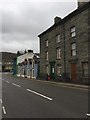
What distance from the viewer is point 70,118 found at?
30.4 ft

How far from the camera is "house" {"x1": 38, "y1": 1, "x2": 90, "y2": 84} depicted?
98.4 feet

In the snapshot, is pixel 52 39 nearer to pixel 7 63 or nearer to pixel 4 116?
pixel 4 116

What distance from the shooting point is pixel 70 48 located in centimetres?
3453

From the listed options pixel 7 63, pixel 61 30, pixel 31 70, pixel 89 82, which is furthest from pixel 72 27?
pixel 7 63

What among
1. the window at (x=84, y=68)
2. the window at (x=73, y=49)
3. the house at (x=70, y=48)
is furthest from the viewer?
the window at (x=73, y=49)

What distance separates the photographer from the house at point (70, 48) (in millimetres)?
30000

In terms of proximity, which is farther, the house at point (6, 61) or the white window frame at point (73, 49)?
the house at point (6, 61)

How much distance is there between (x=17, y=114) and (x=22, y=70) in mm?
64677

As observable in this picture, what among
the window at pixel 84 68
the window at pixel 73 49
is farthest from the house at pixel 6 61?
the window at pixel 84 68

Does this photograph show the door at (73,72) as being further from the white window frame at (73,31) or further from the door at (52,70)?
the door at (52,70)

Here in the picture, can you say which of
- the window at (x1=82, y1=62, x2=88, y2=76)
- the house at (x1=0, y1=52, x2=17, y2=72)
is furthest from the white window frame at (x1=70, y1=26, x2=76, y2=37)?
the house at (x1=0, y1=52, x2=17, y2=72)

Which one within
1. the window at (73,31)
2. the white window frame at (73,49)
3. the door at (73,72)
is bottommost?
the door at (73,72)

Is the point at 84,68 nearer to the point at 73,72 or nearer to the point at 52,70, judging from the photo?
the point at 73,72

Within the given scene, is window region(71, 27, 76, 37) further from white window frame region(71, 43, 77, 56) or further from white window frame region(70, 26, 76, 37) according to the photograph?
white window frame region(71, 43, 77, 56)
